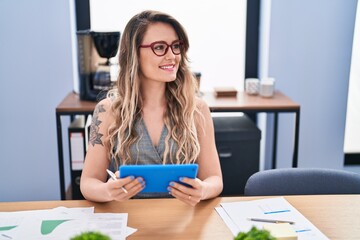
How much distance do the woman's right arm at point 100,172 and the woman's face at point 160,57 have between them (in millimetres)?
225

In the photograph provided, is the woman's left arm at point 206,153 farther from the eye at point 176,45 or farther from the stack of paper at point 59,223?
the stack of paper at point 59,223

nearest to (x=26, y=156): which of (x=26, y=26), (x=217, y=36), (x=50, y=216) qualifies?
(x=26, y=26)

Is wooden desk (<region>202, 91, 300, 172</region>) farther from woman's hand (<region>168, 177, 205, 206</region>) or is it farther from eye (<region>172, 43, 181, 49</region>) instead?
woman's hand (<region>168, 177, 205, 206</region>)

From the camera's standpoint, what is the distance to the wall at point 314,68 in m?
2.76

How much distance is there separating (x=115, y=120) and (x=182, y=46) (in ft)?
1.21

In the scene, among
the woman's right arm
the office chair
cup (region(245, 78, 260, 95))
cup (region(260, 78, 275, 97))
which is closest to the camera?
the woman's right arm

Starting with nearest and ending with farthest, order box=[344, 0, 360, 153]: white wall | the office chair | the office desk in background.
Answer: the office chair < the office desk in background < box=[344, 0, 360, 153]: white wall

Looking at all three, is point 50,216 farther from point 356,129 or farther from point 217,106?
point 356,129

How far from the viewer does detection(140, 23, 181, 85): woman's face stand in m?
1.55

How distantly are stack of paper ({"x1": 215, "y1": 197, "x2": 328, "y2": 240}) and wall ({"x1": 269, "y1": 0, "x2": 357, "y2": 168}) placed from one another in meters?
1.69

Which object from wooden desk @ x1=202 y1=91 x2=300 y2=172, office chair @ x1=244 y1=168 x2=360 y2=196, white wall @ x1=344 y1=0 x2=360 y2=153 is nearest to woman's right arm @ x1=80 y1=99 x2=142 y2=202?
office chair @ x1=244 y1=168 x2=360 y2=196

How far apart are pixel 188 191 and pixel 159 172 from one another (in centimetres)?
13

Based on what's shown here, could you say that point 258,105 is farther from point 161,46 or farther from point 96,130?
point 96,130

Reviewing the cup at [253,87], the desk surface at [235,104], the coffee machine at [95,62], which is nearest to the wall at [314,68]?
the cup at [253,87]
